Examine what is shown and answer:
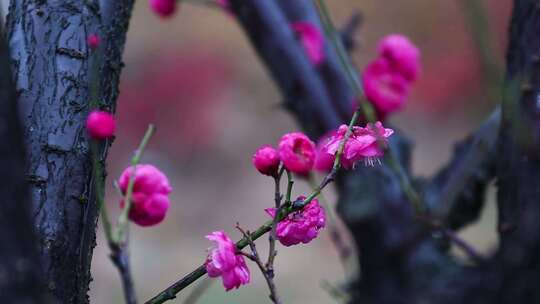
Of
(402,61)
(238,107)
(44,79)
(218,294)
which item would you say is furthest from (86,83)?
(238,107)

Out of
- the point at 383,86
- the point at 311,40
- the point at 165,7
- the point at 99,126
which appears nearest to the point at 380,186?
the point at 383,86

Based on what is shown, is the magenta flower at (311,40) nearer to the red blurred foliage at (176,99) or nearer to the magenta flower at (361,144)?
the magenta flower at (361,144)

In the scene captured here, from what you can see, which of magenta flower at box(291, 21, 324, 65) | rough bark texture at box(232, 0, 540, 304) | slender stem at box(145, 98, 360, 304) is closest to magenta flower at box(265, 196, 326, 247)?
slender stem at box(145, 98, 360, 304)

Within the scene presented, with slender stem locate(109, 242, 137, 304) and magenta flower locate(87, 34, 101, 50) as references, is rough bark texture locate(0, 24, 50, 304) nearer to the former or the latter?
slender stem locate(109, 242, 137, 304)

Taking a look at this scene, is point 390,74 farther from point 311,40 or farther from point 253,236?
point 253,236

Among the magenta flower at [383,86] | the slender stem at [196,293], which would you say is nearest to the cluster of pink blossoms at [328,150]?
→ the slender stem at [196,293]

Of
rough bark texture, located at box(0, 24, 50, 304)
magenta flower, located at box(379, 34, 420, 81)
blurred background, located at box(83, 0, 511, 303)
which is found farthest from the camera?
blurred background, located at box(83, 0, 511, 303)
